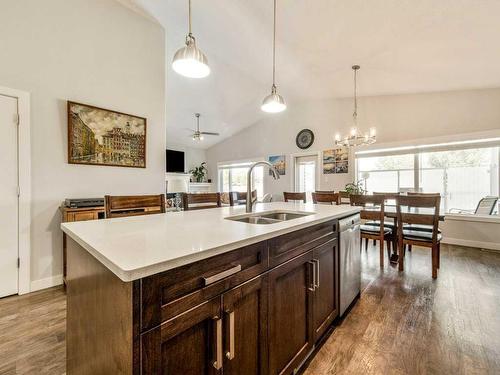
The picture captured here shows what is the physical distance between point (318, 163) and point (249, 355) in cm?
503

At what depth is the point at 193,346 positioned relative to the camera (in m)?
0.76

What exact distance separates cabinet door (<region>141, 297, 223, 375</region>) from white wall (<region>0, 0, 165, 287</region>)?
2567 mm

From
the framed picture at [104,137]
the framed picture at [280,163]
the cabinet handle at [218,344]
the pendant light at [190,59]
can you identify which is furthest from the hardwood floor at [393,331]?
the framed picture at [280,163]

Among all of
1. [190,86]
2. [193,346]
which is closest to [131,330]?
[193,346]

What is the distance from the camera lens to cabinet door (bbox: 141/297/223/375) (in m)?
0.64

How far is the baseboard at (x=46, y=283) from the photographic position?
2355 millimetres

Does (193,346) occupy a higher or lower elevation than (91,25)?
lower

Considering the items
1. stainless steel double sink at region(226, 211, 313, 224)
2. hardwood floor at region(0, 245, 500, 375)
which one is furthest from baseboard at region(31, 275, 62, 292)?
stainless steel double sink at region(226, 211, 313, 224)

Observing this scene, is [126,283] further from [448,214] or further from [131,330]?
[448,214]

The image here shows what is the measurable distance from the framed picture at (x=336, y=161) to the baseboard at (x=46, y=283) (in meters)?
4.98

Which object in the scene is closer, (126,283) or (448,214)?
(126,283)

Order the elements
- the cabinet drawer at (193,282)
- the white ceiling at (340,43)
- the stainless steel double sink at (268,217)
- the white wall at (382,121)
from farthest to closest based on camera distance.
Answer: the white wall at (382,121)
the white ceiling at (340,43)
the stainless steel double sink at (268,217)
the cabinet drawer at (193,282)

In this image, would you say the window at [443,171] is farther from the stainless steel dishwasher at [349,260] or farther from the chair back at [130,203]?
the chair back at [130,203]

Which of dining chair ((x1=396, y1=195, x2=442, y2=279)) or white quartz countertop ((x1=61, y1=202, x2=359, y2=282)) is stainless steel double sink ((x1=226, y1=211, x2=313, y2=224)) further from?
dining chair ((x1=396, y1=195, x2=442, y2=279))
